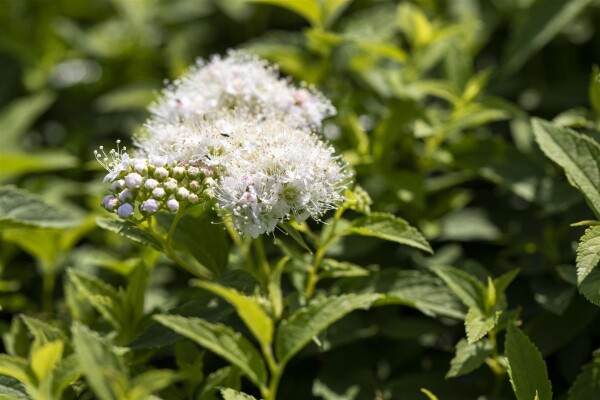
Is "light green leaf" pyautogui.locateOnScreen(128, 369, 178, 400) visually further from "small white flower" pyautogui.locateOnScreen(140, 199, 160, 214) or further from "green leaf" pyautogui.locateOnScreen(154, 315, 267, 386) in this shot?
"small white flower" pyautogui.locateOnScreen(140, 199, 160, 214)

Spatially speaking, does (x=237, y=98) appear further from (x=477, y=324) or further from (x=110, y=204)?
(x=477, y=324)

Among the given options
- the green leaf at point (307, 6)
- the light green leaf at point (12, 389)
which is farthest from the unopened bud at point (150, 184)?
the green leaf at point (307, 6)

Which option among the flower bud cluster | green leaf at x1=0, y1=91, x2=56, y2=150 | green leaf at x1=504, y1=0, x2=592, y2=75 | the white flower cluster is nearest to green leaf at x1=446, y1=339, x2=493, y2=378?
the white flower cluster

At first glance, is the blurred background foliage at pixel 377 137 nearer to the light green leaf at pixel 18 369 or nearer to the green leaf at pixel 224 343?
the green leaf at pixel 224 343

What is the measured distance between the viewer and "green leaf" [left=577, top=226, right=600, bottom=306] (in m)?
1.69

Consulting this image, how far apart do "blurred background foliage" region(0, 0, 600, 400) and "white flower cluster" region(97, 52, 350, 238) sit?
0.40 metres

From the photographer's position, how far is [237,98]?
6.97ft

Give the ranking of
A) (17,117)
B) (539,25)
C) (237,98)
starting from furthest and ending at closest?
(17,117), (539,25), (237,98)

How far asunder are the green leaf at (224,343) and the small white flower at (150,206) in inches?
11.2

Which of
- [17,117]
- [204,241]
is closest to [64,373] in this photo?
[204,241]

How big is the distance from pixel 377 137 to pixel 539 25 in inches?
31.4

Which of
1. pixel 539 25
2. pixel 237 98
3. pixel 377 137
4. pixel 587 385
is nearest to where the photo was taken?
pixel 587 385

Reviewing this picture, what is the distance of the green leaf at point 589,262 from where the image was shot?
5.55 feet

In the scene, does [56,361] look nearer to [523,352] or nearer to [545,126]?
[523,352]
